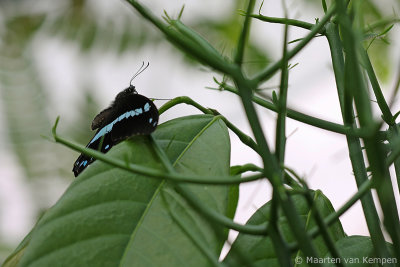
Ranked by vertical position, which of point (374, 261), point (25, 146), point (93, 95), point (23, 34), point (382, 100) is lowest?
point (374, 261)

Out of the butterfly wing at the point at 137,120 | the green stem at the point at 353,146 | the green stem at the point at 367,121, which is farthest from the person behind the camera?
the butterfly wing at the point at 137,120

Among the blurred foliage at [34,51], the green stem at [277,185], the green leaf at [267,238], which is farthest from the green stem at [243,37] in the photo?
the blurred foliage at [34,51]

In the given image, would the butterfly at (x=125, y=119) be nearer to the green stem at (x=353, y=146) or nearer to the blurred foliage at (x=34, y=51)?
the green stem at (x=353, y=146)

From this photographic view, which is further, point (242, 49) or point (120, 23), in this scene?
point (120, 23)

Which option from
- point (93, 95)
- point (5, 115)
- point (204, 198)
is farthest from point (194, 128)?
point (5, 115)

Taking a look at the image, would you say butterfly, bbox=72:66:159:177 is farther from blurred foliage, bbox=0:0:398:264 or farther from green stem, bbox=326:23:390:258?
blurred foliage, bbox=0:0:398:264

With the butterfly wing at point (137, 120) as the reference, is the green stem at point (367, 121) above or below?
below

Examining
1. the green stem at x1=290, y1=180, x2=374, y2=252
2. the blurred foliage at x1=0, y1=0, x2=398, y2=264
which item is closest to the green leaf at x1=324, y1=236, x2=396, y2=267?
the green stem at x1=290, y1=180, x2=374, y2=252

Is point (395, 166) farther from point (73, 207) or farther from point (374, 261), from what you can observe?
point (73, 207)
